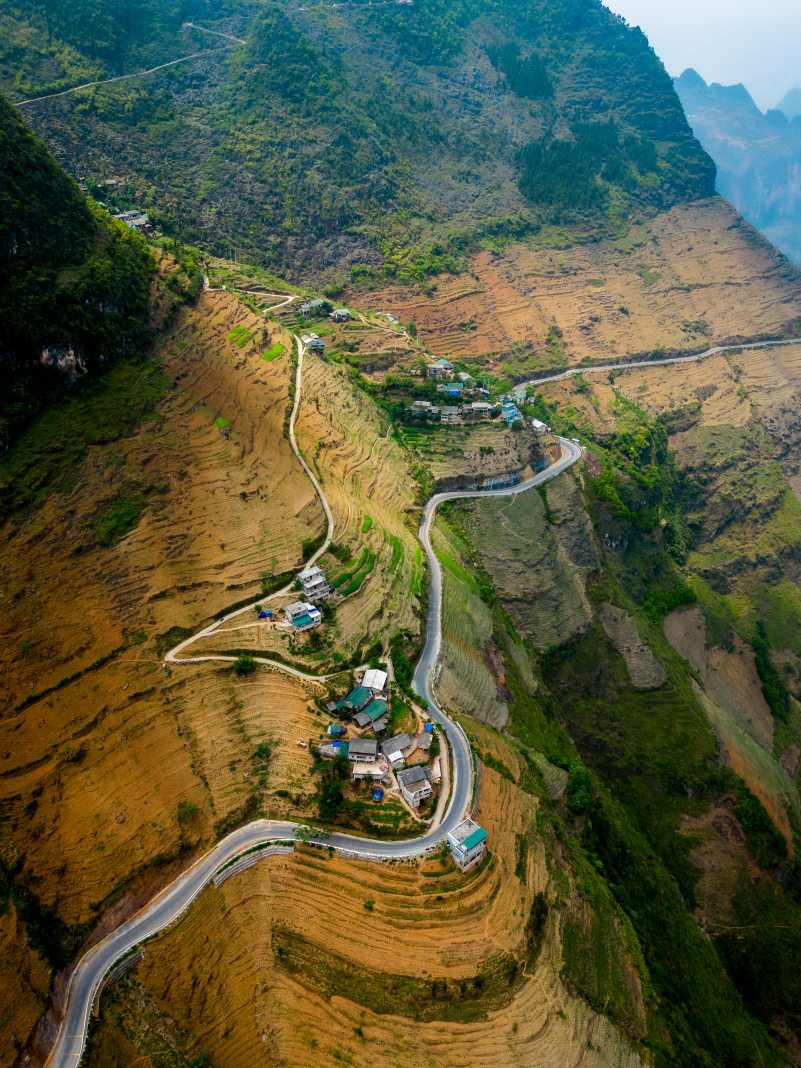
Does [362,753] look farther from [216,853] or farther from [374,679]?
[216,853]

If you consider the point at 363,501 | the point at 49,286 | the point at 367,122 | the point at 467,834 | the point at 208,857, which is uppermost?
the point at 367,122

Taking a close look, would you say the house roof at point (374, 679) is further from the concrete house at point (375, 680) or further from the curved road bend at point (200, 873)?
the curved road bend at point (200, 873)

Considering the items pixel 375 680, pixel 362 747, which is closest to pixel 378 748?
pixel 362 747

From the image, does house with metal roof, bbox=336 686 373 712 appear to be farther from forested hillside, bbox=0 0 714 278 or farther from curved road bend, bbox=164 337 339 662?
forested hillside, bbox=0 0 714 278

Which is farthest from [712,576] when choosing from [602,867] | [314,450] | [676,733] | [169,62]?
[169,62]

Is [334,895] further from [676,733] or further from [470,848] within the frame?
[676,733]

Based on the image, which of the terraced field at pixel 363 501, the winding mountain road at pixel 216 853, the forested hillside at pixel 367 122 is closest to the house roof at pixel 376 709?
the winding mountain road at pixel 216 853
